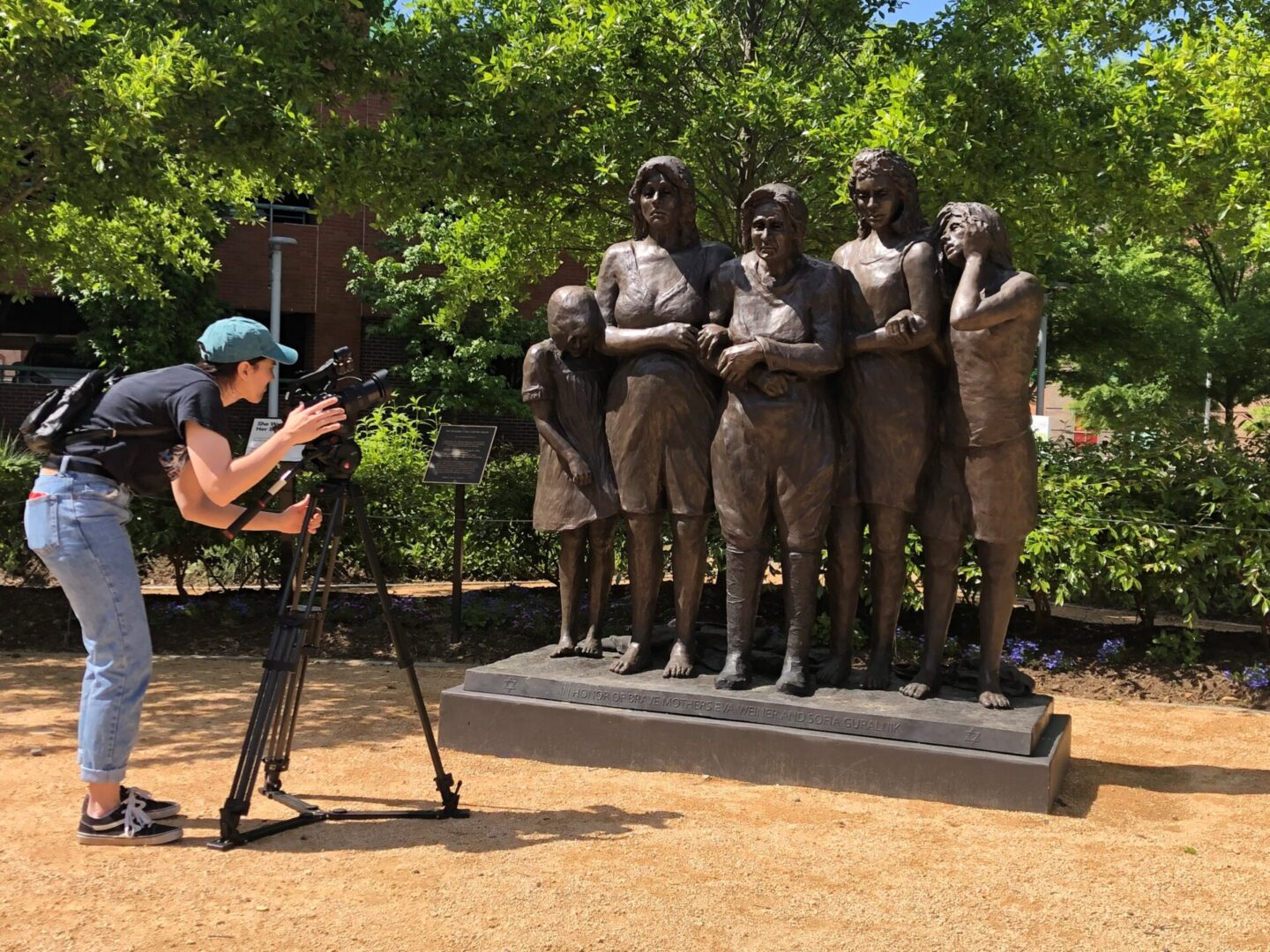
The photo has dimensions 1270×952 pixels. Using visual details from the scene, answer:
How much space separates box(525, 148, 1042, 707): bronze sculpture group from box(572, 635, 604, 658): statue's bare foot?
29cm

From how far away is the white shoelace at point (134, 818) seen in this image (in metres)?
4.42

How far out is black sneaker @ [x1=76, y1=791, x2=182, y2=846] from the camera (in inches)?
174

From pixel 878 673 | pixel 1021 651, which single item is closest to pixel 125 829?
pixel 878 673

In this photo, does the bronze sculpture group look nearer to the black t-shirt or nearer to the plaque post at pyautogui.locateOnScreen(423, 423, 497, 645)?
the black t-shirt

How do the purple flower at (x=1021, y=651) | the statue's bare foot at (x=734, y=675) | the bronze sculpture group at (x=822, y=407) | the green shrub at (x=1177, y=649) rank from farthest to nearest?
the purple flower at (x=1021, y=651) → the green shrub at (x=1177, y=649) → the statue's bare foot at (x=734, y=675) → the bronze sculpture group at (x=822, y=407)

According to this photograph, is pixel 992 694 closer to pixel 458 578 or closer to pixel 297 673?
pixel 297 673

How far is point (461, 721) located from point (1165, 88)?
20.7ft

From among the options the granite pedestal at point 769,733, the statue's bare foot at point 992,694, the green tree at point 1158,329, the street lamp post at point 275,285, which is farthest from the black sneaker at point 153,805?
the street lamp post at point 275,285

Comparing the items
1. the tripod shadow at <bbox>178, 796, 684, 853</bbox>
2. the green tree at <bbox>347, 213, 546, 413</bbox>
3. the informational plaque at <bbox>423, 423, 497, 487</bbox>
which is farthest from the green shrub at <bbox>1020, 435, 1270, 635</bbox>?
the green tree at <bbox>347, 213, 546, 413</bbox>

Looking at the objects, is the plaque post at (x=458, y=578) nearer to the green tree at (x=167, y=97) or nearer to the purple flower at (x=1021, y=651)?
the green tree at (x=167, y=97)

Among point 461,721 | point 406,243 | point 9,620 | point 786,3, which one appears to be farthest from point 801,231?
point 406,243

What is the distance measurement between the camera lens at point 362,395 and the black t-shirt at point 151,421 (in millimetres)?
433

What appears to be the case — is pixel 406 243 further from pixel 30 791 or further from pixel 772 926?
pixel 772 926

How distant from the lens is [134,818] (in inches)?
175
